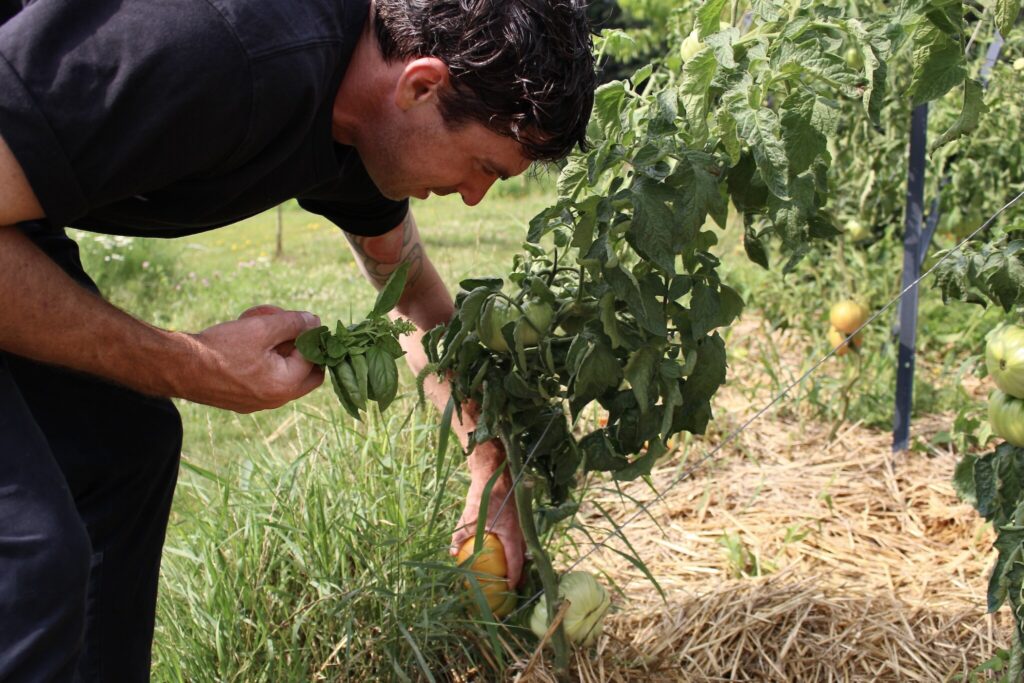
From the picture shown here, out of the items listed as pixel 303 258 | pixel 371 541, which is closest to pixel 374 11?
pixel 371 541

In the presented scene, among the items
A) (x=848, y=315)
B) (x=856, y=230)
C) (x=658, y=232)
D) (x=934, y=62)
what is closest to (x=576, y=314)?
(x=658, y=232)

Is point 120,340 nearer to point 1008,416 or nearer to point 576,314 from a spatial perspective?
point 576,314

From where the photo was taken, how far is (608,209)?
1.37m

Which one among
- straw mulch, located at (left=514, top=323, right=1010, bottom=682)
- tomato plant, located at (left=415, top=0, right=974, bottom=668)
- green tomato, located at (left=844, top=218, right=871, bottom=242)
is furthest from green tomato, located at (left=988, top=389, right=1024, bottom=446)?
green tomato, located at (left=844, top=218, right=871, bottom=242)

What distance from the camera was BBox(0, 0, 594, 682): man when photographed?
1.18 metres

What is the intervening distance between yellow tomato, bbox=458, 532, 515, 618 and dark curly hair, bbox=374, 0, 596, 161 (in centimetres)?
73

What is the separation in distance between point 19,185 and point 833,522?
2.01m

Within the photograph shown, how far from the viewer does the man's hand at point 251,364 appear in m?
1.39

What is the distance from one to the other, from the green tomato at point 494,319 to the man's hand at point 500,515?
41 centimetres

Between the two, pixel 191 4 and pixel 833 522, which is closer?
pixel 191 4

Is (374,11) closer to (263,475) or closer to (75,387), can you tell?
(75,387)

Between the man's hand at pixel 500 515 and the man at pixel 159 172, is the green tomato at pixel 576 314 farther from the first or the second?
the man's hand at pixel 500 515

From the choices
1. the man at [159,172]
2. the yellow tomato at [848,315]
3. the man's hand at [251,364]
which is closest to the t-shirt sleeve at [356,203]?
the man at [159,172]

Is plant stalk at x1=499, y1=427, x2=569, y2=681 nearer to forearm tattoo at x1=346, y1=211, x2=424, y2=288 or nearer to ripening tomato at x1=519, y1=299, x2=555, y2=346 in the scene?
ripening tomato at x1=519, y1=299, x2=555, y2=346
